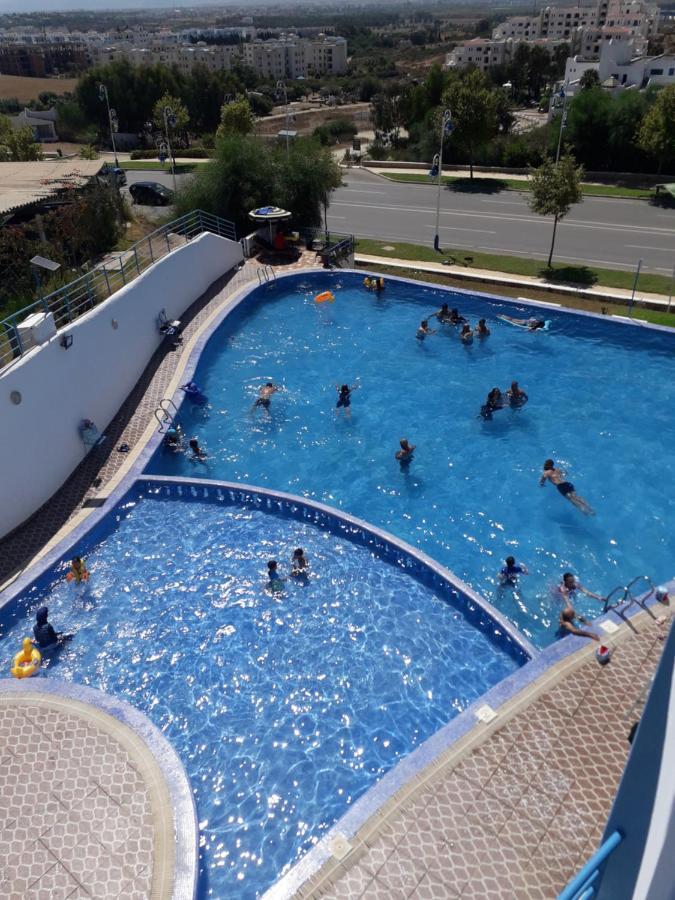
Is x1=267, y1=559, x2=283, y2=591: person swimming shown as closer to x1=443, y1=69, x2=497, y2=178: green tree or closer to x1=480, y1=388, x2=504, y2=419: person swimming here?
x1=480, y1=388, x2=504, y2=419: person swimming

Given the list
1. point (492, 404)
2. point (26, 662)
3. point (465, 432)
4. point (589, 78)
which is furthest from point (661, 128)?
point (589, 78)

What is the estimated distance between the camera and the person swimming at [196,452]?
1573cm

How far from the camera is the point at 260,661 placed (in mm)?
10586

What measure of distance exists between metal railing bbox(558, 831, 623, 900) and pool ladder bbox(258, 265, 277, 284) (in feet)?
75.2

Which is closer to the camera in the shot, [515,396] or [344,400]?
[344,400]

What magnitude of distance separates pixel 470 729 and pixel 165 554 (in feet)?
22.6

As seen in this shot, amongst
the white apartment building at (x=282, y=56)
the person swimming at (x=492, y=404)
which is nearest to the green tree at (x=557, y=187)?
the person swimming at (x=492, y=404)

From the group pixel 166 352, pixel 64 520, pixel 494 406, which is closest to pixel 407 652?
pixel 64 520

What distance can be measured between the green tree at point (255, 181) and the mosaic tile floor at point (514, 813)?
24594 mm

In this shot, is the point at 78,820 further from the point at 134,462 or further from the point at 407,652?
the point at 134,462

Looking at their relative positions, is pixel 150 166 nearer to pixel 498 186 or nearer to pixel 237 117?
pixel 237 117

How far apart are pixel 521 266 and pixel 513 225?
7.97 meters

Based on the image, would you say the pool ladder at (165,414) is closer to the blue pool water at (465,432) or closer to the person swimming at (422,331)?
the blue pool water at (465,432)

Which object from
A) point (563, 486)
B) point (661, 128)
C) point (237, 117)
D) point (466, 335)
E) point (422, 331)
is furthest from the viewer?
point (237, 117)
